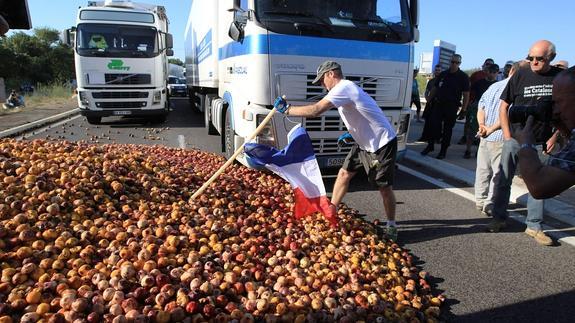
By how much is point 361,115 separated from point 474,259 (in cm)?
187

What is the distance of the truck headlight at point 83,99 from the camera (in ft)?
41.7

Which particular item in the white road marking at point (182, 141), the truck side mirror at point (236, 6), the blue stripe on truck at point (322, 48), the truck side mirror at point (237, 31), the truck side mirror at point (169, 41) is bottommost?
the white road marking at point (182, 141)

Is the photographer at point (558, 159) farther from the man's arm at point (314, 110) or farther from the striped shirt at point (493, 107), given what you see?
the striped shirt at point (493, 107)

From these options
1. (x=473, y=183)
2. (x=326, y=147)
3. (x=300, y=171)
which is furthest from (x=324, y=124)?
(x=473, y=183)

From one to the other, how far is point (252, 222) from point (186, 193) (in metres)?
0.98

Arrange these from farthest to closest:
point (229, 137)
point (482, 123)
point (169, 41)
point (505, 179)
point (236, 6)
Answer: point (169, 41) → point (229, 137) → point (236, 6) → point (482, 123) → point (505, 179)

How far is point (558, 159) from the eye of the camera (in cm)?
227

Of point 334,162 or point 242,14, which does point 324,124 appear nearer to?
point 334,162

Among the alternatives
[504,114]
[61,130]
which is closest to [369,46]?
[504,114]

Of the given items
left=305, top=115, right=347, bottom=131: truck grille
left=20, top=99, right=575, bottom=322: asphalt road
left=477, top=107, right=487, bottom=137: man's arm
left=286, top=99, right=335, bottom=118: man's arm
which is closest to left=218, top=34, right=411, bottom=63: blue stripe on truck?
left=305, top=115, right=347, bottom=131: truck grille

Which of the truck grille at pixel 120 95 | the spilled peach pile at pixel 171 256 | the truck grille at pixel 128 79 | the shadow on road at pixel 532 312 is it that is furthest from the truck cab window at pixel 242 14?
the truck grille at pixel 120 95

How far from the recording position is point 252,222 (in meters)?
4.09

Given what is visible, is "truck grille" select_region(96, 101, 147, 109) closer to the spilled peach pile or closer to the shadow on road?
the spilled peach pile

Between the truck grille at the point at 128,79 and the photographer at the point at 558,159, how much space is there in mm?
12518
